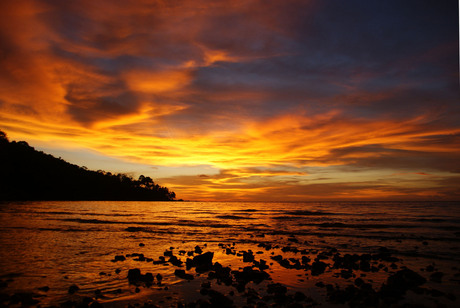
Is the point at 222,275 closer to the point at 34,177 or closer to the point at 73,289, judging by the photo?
the point at 73,289

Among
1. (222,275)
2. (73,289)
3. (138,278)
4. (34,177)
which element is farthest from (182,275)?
(34,177)

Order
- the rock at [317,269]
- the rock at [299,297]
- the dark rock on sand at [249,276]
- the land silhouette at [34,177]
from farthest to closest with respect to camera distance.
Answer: the land silhouette at [34,177] → the rock at [317,269] → the dark rock on sand at [249,276] → the rock at [299,297]

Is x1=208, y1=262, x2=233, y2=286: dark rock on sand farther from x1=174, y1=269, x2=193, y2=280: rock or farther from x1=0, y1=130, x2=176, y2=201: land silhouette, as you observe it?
x1=0, y1=130, x2=176, y2=201: land silhouette

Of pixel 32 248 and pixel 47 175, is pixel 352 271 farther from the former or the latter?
pixel 47 175

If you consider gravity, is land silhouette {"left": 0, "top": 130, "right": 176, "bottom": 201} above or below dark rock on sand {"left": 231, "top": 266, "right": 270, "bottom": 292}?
above

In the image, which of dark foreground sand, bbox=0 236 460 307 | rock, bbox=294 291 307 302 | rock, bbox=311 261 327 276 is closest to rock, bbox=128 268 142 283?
dark foreground sand, bbox=0 236 460 307

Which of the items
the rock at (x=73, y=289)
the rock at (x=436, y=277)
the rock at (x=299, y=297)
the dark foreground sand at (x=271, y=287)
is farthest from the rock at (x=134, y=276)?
the rock at (x=436, y=277)

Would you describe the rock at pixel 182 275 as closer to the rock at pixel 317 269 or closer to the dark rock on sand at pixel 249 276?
the dark rock on sand at pixel 249 276

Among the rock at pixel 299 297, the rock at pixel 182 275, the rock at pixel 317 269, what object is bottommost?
the rock at pixel 182 275

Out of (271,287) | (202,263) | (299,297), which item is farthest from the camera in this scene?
(202,263)

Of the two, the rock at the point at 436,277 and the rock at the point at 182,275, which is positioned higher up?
the rock at the point at 436,277

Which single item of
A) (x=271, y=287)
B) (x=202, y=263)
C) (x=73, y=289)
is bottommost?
(x=202, y=263)

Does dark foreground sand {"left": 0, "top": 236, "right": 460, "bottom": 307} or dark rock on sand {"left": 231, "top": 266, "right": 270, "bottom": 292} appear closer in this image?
dark foreground sand {"left": 0, "top": 236, "right": 460, "bottom": 307}

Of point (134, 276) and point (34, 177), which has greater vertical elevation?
point (34, 177)
